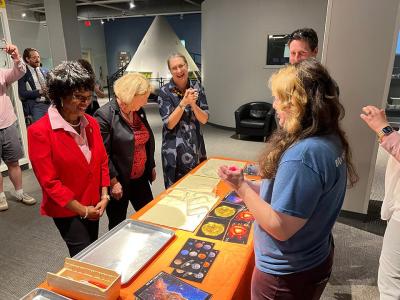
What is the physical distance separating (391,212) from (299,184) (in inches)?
36.9

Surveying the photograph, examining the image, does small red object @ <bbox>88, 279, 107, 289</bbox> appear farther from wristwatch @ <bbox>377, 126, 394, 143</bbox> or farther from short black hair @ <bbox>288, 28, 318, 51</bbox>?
short black hair @ <bbox>288, 28, 318, 51</bbox>

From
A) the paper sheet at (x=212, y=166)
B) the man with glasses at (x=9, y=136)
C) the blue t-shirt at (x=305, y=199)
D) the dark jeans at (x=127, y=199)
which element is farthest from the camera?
the man with glasses at (x=9, y=136)

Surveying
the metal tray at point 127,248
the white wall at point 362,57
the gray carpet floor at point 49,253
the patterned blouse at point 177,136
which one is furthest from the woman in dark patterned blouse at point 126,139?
the white wall at point 362,57

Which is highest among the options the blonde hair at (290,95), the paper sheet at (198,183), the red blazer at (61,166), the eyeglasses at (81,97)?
the blonde hair at (290,95)

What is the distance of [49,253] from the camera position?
2.44 m

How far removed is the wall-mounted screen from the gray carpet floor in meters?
3.47

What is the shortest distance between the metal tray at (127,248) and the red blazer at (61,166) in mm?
280

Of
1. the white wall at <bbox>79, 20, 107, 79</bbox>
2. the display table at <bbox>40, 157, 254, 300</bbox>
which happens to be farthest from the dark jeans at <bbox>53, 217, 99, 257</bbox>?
the white wall at <bbox>79, 20, 107, 79</bbox>

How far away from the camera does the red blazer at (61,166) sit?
4.37 feet

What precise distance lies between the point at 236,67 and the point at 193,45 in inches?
218

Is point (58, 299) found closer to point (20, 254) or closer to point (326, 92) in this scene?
point (326, 92)

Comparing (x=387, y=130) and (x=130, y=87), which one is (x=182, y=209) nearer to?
(x=130, y=87)

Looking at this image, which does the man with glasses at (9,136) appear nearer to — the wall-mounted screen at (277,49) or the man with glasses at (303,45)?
the man with glasses at (303,45)

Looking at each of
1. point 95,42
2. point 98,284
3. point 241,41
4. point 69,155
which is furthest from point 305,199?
point 95,42
